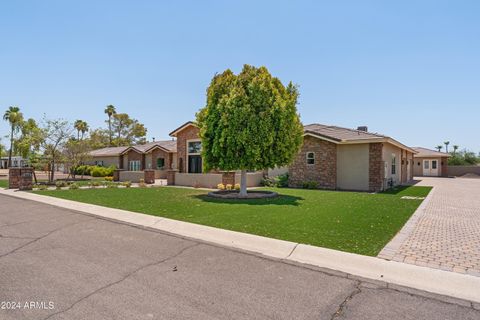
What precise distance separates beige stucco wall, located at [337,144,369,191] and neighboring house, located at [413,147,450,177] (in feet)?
84.1

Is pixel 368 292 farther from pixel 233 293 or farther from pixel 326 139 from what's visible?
pixel 326 139

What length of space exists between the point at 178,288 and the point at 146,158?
3237 centimetres

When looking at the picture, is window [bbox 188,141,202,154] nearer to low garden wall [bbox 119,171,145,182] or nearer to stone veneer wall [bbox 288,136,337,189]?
low garden wall [bbox 119,171,145,182]

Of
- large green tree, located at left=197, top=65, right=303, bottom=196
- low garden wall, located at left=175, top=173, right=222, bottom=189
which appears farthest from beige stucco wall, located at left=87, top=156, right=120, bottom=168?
large green tree, located at left=197, top=65, right=303, bottom=196

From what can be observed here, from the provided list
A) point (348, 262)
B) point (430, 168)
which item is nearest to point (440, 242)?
point (348, 262)

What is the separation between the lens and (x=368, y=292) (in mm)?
4016

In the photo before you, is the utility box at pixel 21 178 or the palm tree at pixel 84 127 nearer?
the utility box at pixel 21 178

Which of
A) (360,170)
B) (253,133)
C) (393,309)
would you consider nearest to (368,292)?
(393,309)

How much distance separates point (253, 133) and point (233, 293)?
385 inches

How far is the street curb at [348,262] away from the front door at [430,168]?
42.0 m

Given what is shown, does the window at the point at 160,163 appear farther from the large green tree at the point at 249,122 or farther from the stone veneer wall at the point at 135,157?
the large green tree at the point at 249,122

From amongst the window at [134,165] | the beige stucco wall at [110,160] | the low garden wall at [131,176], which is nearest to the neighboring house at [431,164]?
the low garden wall at [131,176]

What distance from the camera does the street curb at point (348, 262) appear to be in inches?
166

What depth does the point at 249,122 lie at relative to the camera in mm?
13070
